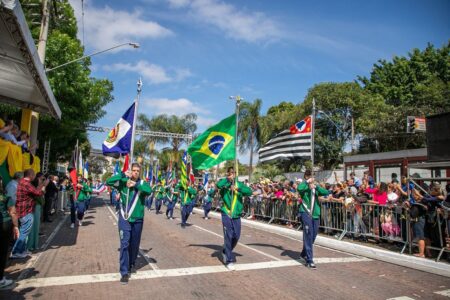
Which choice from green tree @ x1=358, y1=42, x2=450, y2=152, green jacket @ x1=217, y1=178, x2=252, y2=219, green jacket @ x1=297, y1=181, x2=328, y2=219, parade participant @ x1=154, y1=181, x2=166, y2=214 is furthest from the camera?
green tree @ x1=358, y1=42, x2=450, y2=152

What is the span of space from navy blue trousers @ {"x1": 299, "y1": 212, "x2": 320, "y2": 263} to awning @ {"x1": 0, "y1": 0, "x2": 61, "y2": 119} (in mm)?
6320

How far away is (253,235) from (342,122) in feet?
83.4

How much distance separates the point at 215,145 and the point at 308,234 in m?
3.04

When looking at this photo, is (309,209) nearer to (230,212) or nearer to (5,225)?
(230,212)

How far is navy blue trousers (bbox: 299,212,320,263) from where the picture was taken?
744 cm

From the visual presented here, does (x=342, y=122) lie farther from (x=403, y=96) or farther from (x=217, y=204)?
(x=217, y=204)

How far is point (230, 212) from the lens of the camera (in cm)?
758

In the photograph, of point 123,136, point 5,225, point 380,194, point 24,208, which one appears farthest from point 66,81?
→ point 380,194

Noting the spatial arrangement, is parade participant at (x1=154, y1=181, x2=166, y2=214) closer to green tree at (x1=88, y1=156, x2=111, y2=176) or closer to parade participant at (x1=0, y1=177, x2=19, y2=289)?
parade participant at (x1=0, y1=177, x2=19, y2=289)

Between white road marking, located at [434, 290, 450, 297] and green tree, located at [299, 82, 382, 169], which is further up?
green tree, located at [299, 82, 382, 169]

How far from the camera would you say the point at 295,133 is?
14.5 metres

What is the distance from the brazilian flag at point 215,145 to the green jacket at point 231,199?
2.60 ft

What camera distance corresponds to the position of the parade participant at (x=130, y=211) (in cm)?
630

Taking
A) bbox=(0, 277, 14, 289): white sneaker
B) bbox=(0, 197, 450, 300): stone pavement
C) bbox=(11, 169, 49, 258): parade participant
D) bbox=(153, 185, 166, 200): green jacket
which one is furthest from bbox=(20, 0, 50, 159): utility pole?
bbox=(0, 277, 14, 289): white sneaker
